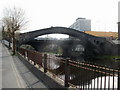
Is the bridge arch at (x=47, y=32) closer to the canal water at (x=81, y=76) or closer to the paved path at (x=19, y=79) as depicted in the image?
the paved path at (x=19, y=79)

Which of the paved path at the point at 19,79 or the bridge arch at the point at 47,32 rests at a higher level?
the bridge arch at the point at 47,32

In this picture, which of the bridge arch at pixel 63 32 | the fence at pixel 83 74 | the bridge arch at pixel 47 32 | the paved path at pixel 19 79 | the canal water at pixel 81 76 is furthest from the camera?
the bridge arch at pixel 63 32

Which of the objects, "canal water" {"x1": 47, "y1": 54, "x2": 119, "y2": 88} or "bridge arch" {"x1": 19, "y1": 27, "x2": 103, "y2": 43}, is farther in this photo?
"bridge arch" {"x1": 19, "y1": 27, "x2": 103, "y2": 43}

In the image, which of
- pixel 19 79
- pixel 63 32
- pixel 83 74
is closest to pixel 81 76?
pixel 83 74

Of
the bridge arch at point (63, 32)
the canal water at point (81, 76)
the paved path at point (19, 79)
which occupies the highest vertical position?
the bridge arch at point (63, 32)

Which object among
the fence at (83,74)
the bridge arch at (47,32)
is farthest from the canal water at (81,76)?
the bridge arch at (47,32)

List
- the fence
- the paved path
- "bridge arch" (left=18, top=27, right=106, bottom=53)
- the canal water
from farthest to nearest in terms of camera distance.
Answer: "bridge arch" (left=18, top=27, right=106, bottom=53) → the paved path → the canal water → the fence

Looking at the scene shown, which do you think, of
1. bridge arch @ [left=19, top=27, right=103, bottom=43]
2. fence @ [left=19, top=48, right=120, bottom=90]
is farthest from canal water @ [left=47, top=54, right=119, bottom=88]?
bridge arch @ [left=19, top=27, right=103, bottom=43]

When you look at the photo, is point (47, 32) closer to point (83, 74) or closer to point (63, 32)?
point (63, 32)

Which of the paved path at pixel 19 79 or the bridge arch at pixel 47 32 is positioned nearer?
the paved path at pixel 19 79

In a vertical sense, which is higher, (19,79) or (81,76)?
(81,76)

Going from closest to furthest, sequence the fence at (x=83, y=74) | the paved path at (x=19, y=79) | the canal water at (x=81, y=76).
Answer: the fence at (x=83, y=74) < the canal water at (x=81, y=76) < the paved path at (x=19, y=79)

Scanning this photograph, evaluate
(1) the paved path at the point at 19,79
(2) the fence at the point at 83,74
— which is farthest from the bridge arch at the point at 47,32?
(2) the fence at the point at 83,74

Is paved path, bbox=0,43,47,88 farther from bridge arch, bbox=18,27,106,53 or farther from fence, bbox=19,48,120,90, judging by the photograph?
bridge arch, bbox=18,27,106,53
